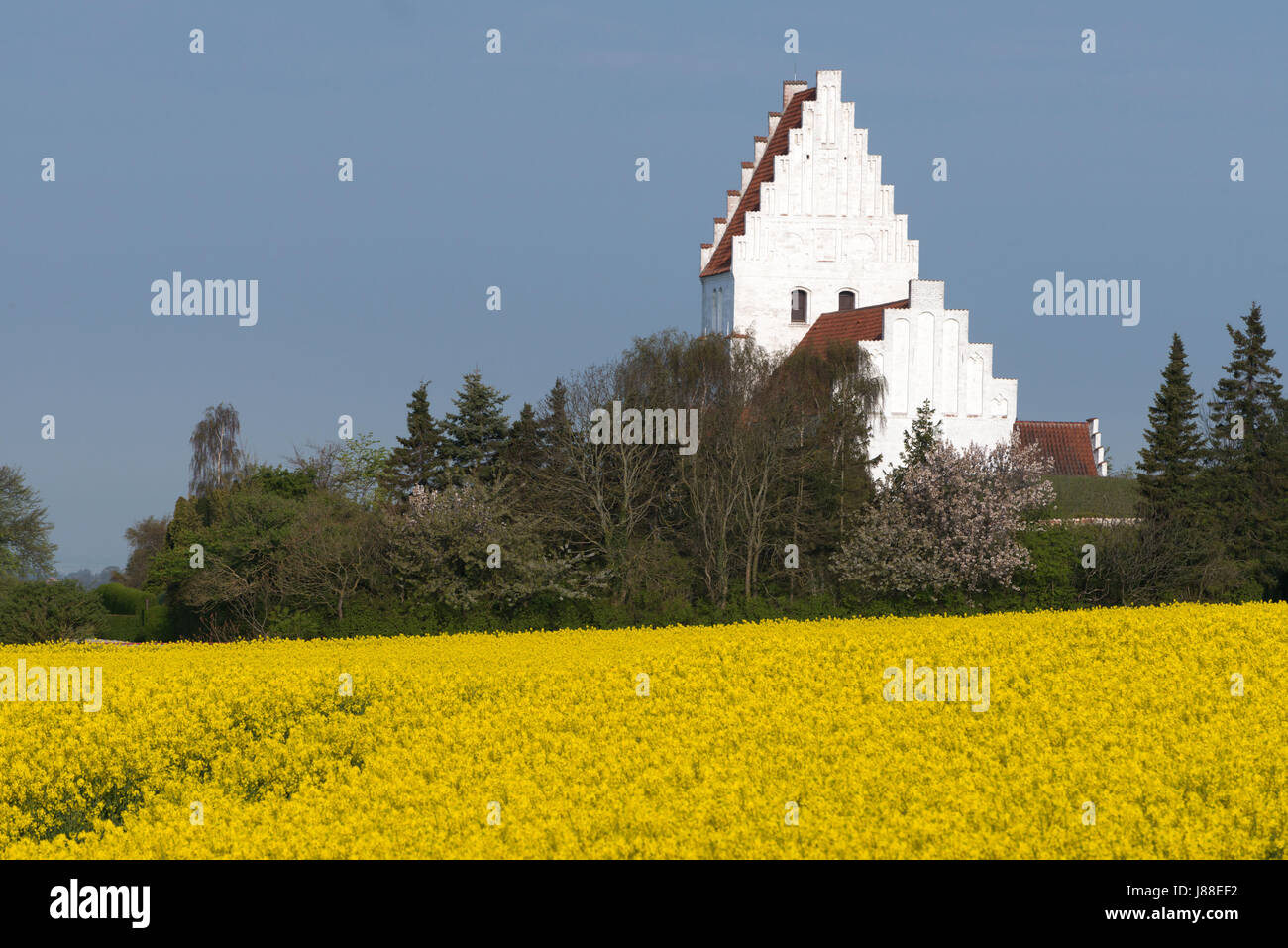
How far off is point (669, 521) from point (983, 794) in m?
35.3

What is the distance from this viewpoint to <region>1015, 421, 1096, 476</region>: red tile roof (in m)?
87.1

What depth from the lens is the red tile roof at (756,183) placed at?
74438 mm

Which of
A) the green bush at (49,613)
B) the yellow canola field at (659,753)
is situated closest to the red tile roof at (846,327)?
the green bush at (49,613)

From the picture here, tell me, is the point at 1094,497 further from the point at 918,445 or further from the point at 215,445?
the point at 215,445

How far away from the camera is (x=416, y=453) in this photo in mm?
61656

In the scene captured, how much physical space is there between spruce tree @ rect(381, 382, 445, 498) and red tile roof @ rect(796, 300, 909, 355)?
16238 mm

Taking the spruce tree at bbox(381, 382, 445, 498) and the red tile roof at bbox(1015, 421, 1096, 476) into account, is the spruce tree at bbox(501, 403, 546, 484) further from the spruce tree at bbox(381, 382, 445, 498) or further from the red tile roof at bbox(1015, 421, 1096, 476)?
the red tile roof at bbox(1015, 421, 1096, 476)

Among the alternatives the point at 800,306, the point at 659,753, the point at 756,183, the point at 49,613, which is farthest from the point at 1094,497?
the point at 659,753

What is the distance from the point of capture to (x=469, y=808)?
14.6m

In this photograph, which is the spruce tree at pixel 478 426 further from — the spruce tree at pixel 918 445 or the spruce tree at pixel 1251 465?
the spruce tree at pixel 1251 465

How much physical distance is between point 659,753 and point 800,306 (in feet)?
191

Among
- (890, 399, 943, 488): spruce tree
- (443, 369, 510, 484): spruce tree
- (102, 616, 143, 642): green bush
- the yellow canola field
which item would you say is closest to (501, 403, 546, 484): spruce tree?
(443, 369, 510, 484): spruce tree

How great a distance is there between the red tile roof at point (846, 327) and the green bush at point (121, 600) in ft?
116

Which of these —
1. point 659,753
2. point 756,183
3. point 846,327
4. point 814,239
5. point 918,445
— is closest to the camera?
point 659,753
